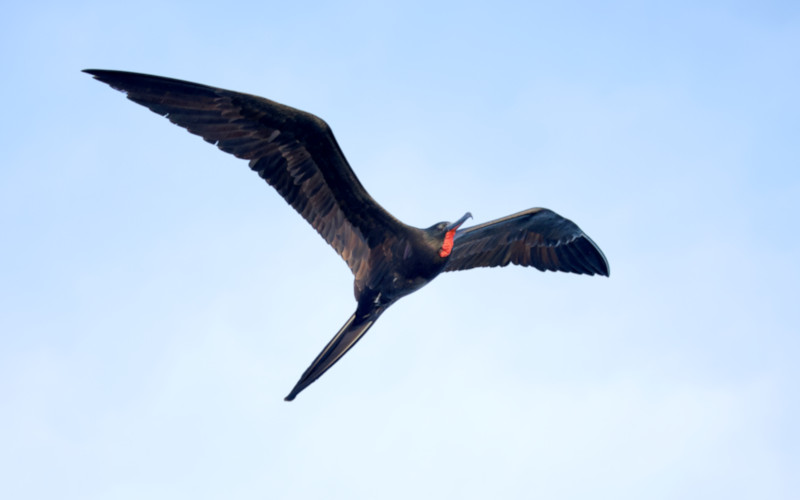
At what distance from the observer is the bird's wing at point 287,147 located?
6.44m

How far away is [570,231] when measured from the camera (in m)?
7.97

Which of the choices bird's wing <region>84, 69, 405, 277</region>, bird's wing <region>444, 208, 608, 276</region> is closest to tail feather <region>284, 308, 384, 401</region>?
bird's wing <region>84, 69, 405, 277</region>

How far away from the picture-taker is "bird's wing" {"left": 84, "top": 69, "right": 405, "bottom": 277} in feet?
21.1

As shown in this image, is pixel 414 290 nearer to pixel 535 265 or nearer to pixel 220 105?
pixel 535 265


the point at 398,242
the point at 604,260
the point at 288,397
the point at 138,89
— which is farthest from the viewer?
the point at 604,260

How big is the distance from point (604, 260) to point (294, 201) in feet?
9.38

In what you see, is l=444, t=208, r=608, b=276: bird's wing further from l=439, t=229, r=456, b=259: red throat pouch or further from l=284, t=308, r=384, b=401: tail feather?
l=284, t=308, r=384, b=401: tail feather

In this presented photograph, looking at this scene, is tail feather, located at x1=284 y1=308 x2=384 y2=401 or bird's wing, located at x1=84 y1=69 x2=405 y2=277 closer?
bird's wing, located at x1=84 y1=69 x2=405 y2=277

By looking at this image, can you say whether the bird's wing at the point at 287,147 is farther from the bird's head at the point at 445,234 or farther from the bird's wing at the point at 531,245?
the bird's wing at the point at 531,245

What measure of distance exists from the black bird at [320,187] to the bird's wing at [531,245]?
0.18m

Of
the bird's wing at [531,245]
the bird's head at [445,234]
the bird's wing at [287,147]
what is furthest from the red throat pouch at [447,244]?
the bird's wing at [531,245]

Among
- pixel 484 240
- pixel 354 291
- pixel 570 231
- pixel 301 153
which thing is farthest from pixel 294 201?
pixel 570 231

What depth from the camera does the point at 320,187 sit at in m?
7.07

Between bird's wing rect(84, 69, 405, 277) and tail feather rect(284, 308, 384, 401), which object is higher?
bird's wing rect(84, 69, 405, 277)
